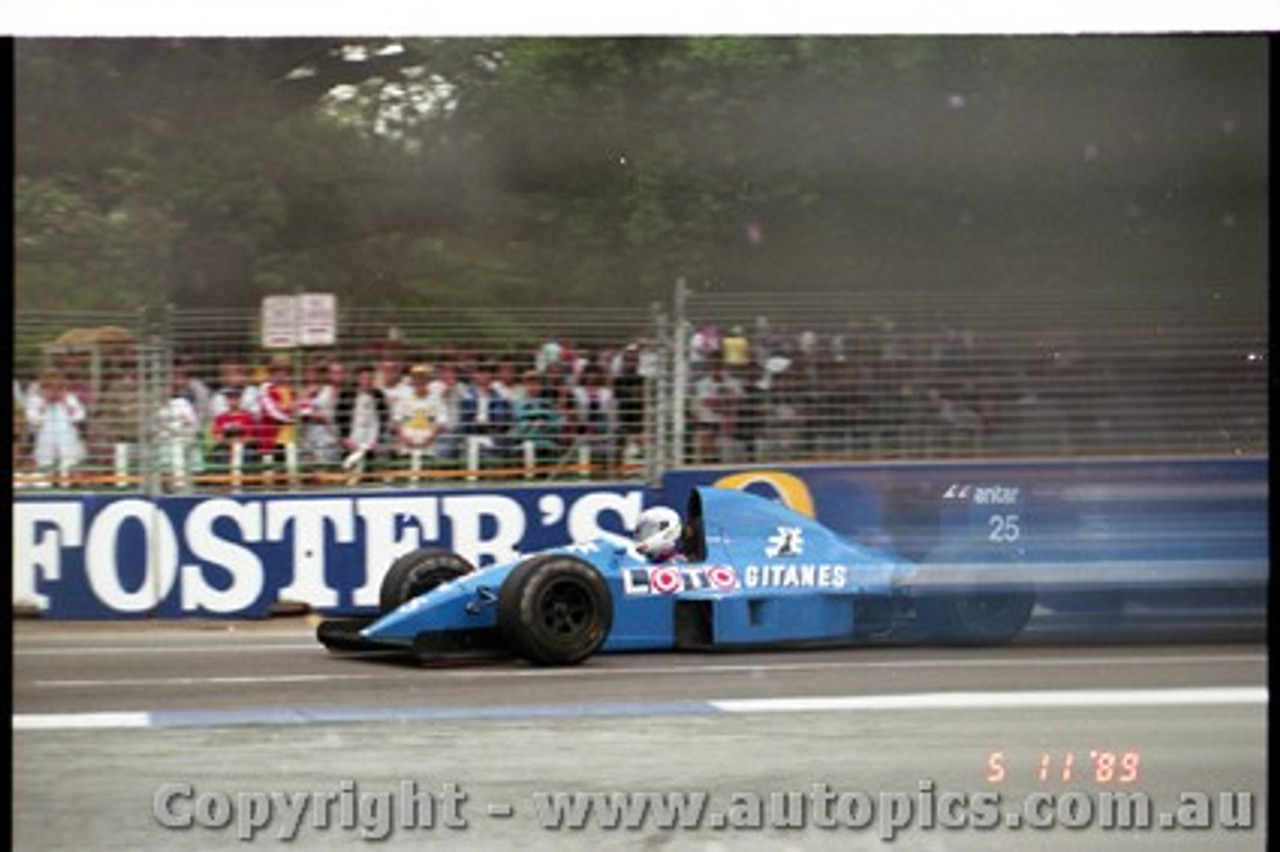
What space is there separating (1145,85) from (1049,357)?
0.47 metres

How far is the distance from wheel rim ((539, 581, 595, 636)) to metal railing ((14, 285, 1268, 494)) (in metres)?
0.26

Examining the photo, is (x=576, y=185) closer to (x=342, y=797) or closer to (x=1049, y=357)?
(x=1049, y=357)

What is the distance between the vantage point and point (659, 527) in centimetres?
377

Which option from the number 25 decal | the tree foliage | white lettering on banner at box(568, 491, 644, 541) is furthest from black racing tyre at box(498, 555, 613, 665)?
the number 25 decal

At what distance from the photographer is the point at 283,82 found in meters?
3.63

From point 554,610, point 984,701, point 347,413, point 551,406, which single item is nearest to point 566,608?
point 554,610

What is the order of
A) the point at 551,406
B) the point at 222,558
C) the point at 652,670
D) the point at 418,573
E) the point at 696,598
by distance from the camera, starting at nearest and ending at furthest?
the point at 222,558
the point at 551,406
the point at 418,573
the point at 652,670
the point at 696,598

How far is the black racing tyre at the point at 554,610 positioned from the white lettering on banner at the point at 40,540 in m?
0.68

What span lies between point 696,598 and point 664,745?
1.73 ft

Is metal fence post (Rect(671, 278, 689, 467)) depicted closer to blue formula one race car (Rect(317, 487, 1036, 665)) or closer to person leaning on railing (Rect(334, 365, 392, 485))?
blue formula one race car (Rect(317, 487, 1036, 665))

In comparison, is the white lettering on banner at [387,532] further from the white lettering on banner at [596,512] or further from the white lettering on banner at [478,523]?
the white lettering on banner at [596,512]

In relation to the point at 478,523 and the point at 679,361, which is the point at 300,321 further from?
the point at 679,361

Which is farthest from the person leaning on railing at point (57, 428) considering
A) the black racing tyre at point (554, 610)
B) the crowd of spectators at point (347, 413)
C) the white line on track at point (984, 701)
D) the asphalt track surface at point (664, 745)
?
the white line on track at point (984, 701)

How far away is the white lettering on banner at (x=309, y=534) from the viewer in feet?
11.9
